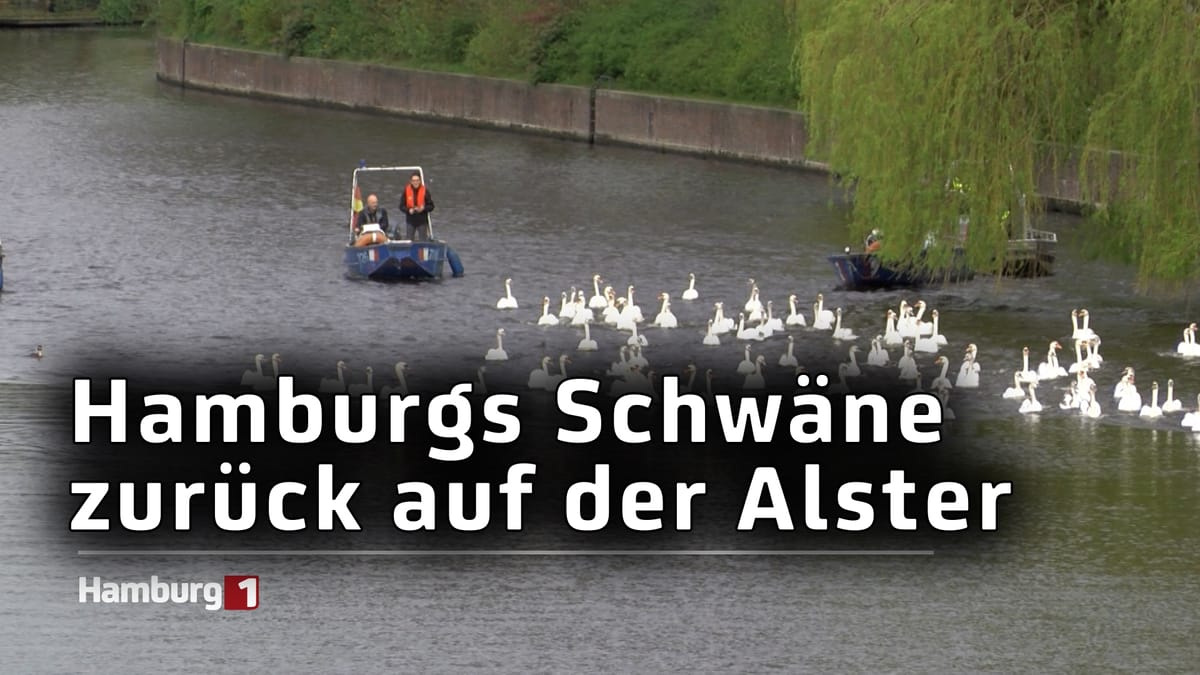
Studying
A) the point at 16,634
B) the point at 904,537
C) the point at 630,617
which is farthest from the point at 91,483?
the point at 904,537

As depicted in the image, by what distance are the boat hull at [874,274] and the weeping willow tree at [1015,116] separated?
8.39 ft

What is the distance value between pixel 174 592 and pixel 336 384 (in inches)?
434

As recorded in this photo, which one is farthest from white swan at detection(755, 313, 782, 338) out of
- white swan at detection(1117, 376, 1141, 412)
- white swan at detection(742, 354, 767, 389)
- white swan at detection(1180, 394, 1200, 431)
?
white swan at detection(1180, 394, 1200, 431)

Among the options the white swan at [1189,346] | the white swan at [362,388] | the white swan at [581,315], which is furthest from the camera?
the white swan at [581,315]

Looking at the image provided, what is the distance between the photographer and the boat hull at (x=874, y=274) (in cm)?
5166

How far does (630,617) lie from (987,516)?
22.3 ft

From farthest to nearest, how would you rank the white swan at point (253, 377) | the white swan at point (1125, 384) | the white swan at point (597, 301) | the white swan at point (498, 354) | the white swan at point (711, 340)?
the white swan at point (597, 301) → the white swan at point (711, 340) → the white swan at point (498, 354) → the white swan at point (253, 377) → the white swan at point (1125, 384)

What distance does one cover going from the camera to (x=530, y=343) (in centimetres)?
4638

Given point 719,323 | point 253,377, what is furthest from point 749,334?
point 253,377

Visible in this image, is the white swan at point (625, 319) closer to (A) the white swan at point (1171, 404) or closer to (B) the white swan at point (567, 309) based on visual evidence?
(B) the white swan at point (567, 309)

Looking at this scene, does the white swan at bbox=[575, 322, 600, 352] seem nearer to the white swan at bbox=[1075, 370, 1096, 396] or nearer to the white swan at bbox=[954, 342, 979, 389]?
the white swan at bbox=[954, 342, 979, 389]

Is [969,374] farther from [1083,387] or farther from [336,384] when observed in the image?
[336,384]

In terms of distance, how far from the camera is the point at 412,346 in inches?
1822

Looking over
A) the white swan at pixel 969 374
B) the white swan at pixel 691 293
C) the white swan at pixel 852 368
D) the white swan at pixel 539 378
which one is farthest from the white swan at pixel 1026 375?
the white swan at pixel 691 293
